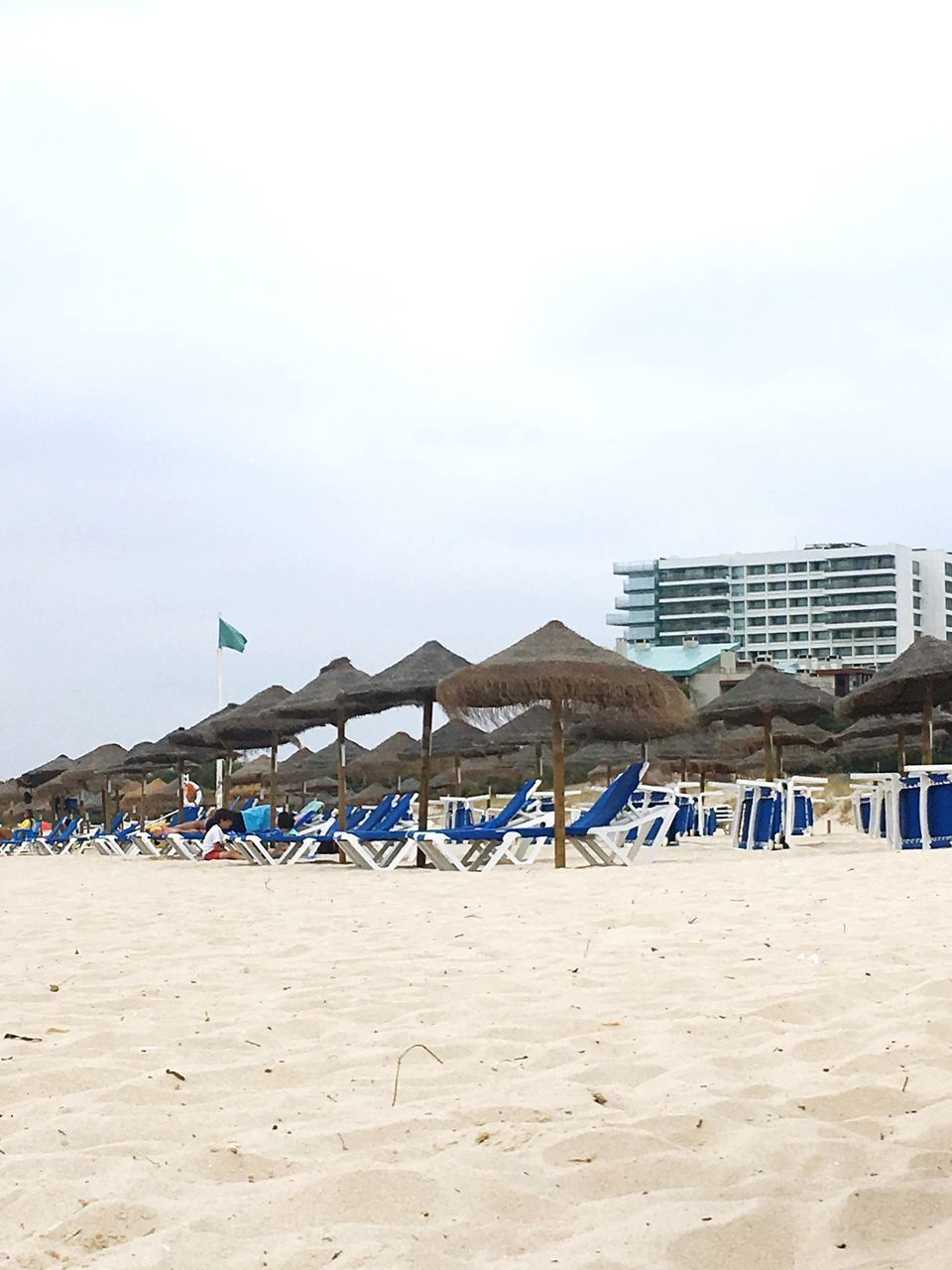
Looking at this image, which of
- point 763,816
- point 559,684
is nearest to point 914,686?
point 763,816

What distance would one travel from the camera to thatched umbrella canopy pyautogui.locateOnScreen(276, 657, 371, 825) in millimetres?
14898

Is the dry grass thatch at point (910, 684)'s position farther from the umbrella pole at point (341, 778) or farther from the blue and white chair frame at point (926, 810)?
the umbrella pole at point (341, 778)

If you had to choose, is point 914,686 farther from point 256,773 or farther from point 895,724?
point 256,773

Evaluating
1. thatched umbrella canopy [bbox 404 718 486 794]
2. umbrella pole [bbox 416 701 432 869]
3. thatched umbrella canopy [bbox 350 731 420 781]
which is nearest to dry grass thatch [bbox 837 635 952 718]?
umbrella pole [bbox 416 701 432 869]

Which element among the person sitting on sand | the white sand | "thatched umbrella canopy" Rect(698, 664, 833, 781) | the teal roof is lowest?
the person sitting on sand

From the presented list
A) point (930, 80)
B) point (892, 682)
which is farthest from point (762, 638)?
point (930, 80)

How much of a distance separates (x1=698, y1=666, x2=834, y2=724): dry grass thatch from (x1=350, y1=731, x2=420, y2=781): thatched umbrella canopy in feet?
24.6

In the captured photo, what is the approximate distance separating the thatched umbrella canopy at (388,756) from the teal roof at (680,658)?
5143 cm

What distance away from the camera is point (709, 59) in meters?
4.27

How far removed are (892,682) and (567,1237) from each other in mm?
12595

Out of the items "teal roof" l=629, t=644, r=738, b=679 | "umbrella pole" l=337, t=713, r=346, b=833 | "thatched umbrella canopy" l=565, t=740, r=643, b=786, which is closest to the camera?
"umbrella pole" l=337, t=713, r=346, b=833

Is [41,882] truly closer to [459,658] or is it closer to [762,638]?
[459,658]

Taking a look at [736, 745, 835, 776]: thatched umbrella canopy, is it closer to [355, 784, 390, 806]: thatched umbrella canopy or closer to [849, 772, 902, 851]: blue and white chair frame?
[849, 772, 902, 851]: blue and white chair frame

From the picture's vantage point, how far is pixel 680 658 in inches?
3083
